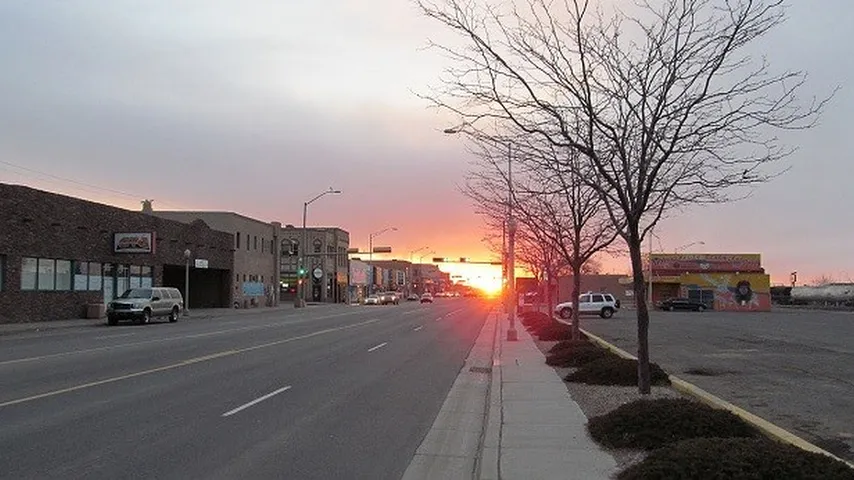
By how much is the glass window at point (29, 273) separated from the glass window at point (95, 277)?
4.98 m

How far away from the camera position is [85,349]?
22.4m

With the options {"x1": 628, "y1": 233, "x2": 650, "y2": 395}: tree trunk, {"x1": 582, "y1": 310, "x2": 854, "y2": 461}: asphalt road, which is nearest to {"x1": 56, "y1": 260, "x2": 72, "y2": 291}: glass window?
{"x1": 582, "y1": 310, "x2": 854, "y2": 461}: asphalt road

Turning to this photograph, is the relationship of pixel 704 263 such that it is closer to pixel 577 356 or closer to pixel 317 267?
pixel 317 267

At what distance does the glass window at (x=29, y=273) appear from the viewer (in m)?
37.4

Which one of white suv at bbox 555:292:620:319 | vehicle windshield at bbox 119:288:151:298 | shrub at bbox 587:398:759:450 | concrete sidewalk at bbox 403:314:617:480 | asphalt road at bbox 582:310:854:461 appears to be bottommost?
asphalt road at bbox 582:310:854:461

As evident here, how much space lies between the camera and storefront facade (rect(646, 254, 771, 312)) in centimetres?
8294

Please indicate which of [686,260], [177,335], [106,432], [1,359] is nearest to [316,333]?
[177,335]

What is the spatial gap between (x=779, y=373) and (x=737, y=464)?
13624 mm

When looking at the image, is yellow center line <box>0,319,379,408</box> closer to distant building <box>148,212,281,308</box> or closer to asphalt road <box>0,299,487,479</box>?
asphalt road <box>0,299,487,479</box>

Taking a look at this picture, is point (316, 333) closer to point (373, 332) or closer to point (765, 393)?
point (373, 332)

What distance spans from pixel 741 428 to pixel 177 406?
7.77 metres

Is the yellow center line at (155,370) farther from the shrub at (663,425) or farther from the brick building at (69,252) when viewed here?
the brick building at (69,252)

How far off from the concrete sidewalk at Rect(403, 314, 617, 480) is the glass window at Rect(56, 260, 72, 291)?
30526mm

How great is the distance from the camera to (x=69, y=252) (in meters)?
41.1
